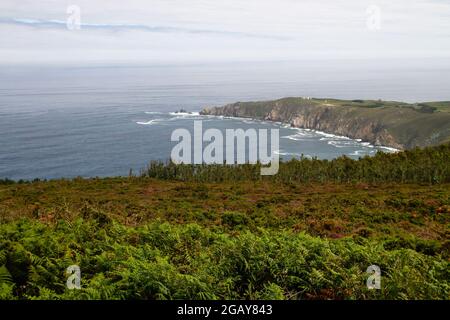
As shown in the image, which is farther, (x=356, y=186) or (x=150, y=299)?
(x=356, y=186)

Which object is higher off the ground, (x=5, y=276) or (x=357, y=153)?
(x=5, y=276)

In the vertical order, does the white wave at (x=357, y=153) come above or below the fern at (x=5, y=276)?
below

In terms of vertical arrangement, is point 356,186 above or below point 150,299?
below

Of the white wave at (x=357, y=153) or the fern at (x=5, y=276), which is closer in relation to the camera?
the fern at (x=5, y=276)

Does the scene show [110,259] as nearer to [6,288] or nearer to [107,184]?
[6,288]

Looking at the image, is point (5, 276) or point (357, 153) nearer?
point (5, 276)

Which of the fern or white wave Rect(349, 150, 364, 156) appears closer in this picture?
the fern

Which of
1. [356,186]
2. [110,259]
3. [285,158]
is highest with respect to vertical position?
[110,259]

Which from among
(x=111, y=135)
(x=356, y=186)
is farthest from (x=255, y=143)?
(x=356, y=186)

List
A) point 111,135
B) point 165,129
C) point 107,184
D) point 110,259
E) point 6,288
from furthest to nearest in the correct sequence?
point 165,129, point 111,135, point 107,184, point 110,259, point 6,288

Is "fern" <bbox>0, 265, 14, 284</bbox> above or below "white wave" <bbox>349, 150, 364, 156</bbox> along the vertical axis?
above
